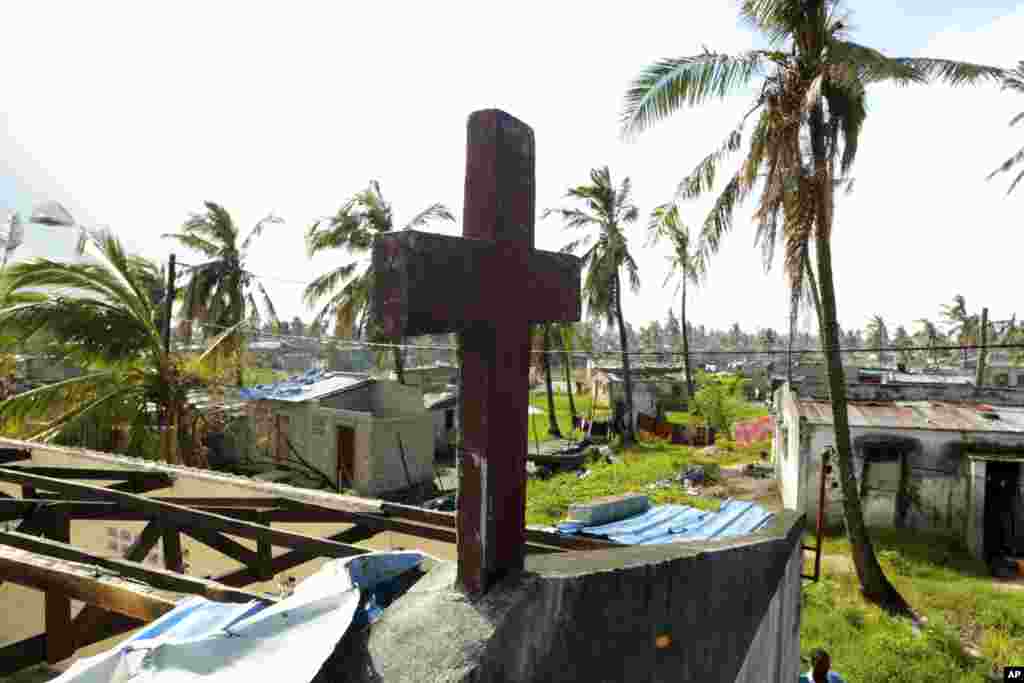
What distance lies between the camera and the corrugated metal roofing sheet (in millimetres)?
16781

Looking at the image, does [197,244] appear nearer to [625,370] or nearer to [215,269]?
[215,269]

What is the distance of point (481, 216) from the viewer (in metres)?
1.76

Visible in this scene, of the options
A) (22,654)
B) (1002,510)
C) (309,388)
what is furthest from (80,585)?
(1002,510)

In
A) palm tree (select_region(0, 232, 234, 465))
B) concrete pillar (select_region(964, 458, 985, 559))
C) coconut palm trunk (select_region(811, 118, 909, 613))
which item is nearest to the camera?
palm tree (select_region(0, 232, 234, 465))

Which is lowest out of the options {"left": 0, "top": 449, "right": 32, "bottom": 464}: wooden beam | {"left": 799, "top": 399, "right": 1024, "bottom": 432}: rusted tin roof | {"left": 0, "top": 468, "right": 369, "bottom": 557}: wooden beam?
{"left": 799, "top": 399, "right": 1024, "bottom": 432}: rusted tin roof

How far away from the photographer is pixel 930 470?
1382 cm

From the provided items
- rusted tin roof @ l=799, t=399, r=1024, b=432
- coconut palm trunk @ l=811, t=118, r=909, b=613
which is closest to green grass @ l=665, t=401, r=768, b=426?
rusted tin roof @ l=799, t=399, r=1024, b=432

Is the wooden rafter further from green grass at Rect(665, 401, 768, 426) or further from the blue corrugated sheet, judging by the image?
green grass at Rect(665, 401, 768, 426)

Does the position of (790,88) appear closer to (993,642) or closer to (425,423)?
(993,642)

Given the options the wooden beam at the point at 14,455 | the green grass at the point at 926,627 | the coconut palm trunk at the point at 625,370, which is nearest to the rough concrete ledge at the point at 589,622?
the wooden beam at the point at 14,455

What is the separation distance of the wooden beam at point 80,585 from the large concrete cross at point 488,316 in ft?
3.85

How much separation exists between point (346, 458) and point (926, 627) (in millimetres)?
12632

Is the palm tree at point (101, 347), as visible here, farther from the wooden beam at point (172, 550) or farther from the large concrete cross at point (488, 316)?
the large concrete cross at point (488, 316)

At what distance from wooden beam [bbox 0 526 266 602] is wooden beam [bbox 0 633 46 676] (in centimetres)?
55
